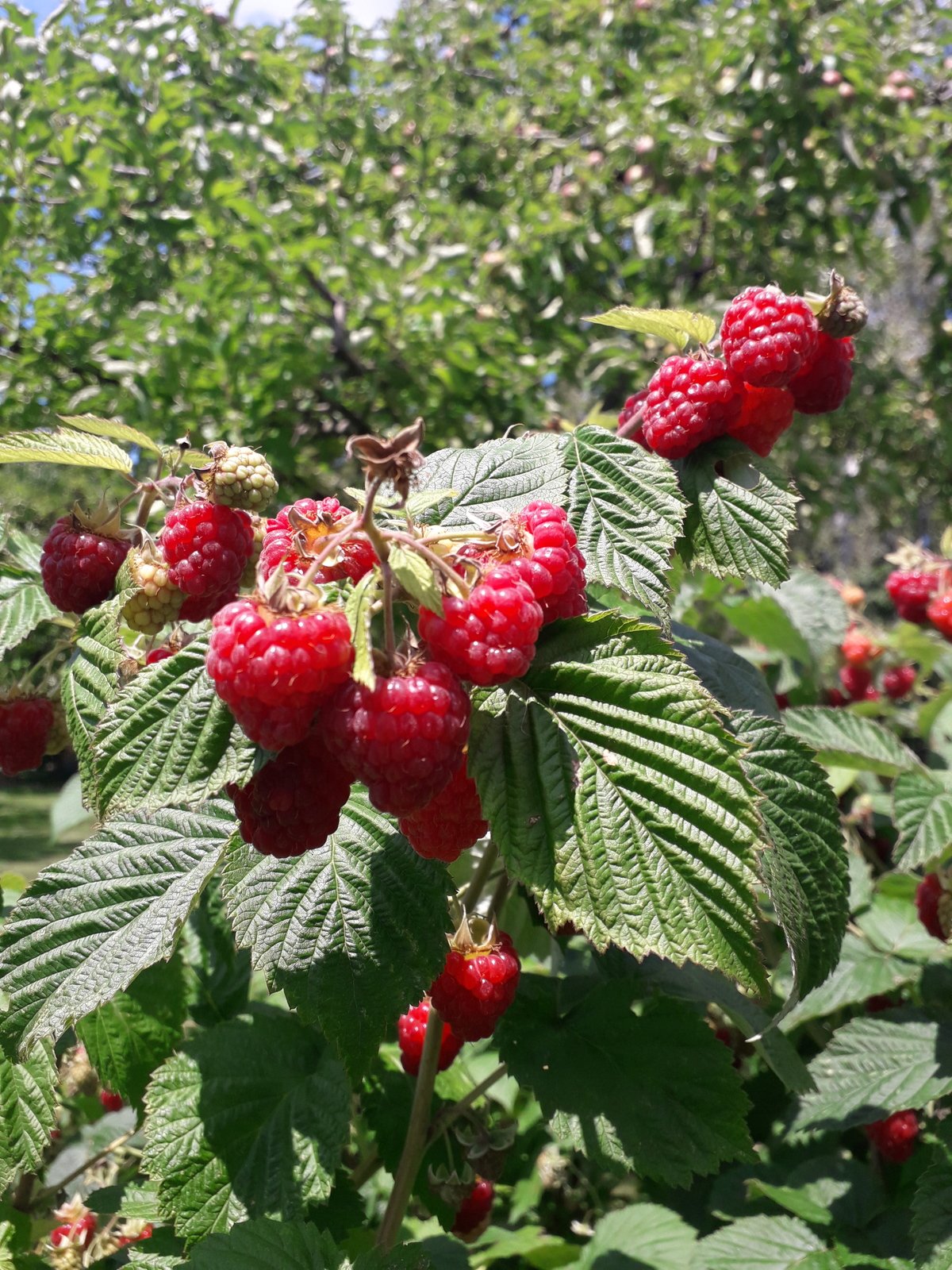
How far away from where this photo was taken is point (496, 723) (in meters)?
0.70

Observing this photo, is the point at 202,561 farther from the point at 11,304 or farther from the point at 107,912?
the point at 11,304

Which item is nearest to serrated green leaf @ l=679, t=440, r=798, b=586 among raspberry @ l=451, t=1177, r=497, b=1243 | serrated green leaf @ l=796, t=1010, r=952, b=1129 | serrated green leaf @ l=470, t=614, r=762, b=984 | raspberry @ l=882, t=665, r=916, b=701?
serrated green leaf @ l=470, t=614, r=762, b=984

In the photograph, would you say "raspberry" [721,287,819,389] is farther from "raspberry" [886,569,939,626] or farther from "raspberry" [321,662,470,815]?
"raspberry" [886,569,939,626]

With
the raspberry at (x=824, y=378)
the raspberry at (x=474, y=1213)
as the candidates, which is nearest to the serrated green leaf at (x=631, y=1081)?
the raspberry at (x=474, y=1213)

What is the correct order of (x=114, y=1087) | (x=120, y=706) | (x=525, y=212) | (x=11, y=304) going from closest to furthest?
1. (x=120, y=706)
2. (x=114, y=1087)
3. (x=11, y=304)
4. (x=525, y=212)

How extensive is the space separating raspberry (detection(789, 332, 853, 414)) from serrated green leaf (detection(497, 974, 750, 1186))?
666 millimetres

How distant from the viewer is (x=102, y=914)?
2.75 ft

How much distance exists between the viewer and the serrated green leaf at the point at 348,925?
74 cm

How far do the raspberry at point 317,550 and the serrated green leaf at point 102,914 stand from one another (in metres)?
0.33

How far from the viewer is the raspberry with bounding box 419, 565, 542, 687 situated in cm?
60

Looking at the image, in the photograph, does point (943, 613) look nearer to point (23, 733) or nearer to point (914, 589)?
point (914, 589)

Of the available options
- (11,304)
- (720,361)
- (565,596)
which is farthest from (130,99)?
(565,596)

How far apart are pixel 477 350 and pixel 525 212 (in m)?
0.91

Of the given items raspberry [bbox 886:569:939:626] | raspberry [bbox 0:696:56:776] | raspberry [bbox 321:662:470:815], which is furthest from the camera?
raspberry [bbox 886:569:939:626]
